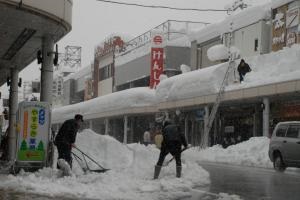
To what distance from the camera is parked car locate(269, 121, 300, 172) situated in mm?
Result: 18406

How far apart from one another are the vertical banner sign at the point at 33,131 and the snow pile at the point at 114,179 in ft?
2.22

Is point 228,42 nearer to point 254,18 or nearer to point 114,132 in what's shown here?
point 254,18

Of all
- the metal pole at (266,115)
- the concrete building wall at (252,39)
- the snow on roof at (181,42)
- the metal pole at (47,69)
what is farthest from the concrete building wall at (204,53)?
the metal pole at (47,69)

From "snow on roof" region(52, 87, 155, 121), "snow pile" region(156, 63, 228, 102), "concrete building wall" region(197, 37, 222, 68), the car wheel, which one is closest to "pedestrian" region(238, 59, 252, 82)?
"snow pile" region(156, 63, 228, 102)

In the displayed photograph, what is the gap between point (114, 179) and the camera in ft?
41.3

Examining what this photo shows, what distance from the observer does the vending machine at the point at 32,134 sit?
1427 centimetres

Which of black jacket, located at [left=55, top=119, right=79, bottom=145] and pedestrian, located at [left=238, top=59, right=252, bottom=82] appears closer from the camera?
black jacket, located at [left=55, top=119, right=79, bottom=145]

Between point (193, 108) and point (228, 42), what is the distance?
199 inches

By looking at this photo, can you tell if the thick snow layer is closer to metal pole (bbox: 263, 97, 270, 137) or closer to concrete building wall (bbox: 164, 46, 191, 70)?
metal pole (bbox: 263, 97, 270, 137)

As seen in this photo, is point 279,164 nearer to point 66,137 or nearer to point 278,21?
point 66,137

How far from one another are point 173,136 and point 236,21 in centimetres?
2400

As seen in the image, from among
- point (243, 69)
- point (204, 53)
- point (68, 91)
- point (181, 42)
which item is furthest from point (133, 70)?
point (68, 91)

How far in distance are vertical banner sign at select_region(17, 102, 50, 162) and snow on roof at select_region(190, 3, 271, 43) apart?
21337 mm

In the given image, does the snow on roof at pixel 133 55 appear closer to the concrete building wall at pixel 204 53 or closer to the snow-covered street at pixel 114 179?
the concrete building wall at pixel 204 53
